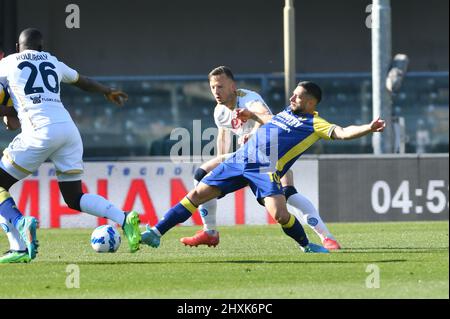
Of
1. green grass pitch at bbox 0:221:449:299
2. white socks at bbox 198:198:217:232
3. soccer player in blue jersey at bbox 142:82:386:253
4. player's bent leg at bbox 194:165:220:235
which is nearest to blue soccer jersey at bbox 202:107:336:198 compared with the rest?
soccer player in blue jersey at bbox 142:82:386:253

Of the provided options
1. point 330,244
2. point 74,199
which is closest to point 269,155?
point 330,244

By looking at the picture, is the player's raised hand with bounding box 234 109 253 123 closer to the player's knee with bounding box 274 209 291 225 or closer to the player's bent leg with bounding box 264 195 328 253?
the player's bent leg with bounding box 264 195 328 253

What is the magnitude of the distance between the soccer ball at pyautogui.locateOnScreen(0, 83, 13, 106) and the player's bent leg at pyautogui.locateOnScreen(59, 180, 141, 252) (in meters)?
0.84

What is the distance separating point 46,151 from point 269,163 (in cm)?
197

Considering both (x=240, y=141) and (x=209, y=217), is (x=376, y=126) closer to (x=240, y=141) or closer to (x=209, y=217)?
(x=240, y=141)

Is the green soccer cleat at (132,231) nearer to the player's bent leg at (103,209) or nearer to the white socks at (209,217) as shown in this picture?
the player's bent leg at (103,209)

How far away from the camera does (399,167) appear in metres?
17.3

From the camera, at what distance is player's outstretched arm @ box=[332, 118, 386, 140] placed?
959cm

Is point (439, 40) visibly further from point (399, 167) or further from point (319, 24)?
point (399, 167)

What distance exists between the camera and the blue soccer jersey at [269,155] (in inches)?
417

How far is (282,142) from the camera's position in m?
10.7

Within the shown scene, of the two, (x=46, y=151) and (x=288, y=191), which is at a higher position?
(x=46, y=151)
